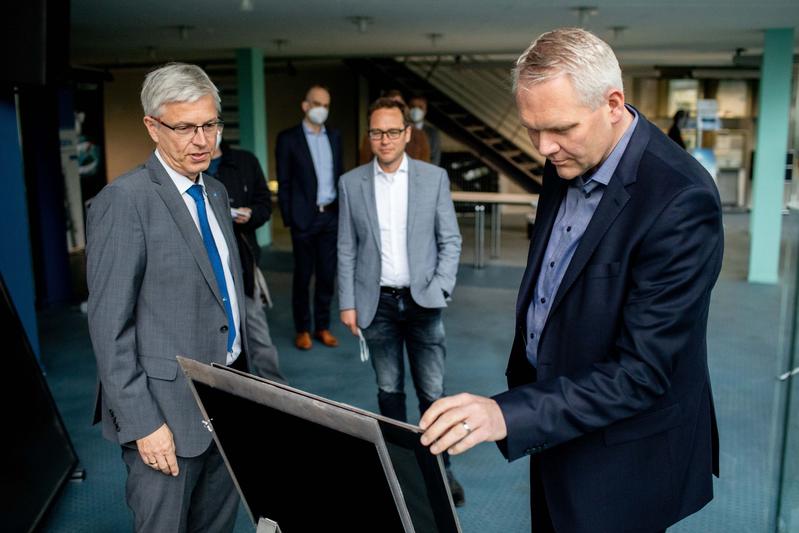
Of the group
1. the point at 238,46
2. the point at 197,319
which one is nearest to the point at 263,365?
the point at 197,319

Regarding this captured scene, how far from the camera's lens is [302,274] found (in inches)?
226

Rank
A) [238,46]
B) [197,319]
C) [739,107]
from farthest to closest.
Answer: [739,107], [238,46], [197,319]

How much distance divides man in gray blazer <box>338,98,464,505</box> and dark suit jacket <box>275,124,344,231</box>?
2343 millimetres

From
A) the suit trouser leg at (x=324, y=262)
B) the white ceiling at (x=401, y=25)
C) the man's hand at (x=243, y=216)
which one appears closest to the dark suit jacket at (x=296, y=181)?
the suit trouser leg at (x=324, y=262)

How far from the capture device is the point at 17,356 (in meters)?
3.31

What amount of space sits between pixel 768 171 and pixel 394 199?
615 centimetres

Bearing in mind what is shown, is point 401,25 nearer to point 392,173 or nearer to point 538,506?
point 392,173

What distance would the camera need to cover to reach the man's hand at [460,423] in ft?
3.67

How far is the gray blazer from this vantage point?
324 cm

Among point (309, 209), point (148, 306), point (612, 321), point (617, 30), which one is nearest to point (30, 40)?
point (309, 209)

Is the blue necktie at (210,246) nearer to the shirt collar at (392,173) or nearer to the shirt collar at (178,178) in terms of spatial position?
the shirt collar at (178,178)

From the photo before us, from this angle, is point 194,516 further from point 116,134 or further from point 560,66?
point 116,134

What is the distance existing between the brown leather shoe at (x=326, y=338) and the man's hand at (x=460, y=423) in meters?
4.51

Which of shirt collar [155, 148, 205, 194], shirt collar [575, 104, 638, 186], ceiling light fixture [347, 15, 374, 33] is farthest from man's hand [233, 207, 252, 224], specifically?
ceiling light fixture [347, 15, 374, 33]
